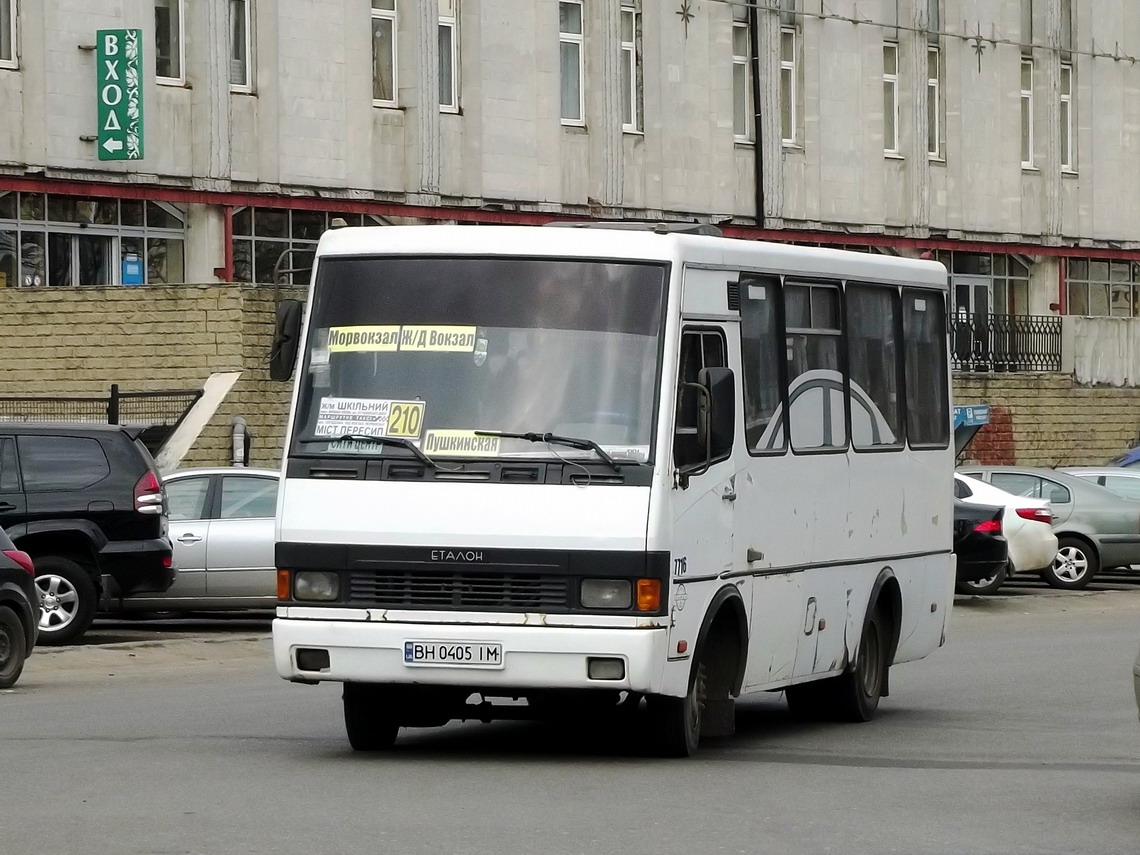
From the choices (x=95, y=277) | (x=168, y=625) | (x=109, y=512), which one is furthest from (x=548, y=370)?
(x=95, y=277)

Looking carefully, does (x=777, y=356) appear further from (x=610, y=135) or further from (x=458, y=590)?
(x=610, y=135)

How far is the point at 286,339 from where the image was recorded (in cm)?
1179

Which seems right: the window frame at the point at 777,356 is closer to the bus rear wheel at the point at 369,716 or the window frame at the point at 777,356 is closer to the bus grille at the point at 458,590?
the bus grille at the point at 458,590

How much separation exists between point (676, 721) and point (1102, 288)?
4150cm

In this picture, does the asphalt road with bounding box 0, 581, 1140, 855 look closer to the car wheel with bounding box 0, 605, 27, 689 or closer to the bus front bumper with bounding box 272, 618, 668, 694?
the car wheel with bounding box 0, 605, 27, 689

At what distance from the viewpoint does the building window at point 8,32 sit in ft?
107

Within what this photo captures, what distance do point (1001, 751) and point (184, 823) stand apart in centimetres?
494

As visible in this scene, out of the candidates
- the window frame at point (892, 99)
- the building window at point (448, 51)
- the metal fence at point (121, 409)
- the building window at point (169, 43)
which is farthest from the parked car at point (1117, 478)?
the window frame at point (892, 99)

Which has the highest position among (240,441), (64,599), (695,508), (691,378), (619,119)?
(619,119)

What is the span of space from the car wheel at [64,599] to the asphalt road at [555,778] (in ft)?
6.81

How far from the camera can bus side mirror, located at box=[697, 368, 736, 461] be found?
11391mm

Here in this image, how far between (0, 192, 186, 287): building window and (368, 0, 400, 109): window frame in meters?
3.99

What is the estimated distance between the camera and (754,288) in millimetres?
12508

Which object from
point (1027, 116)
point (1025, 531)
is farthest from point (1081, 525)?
point (1027, 116)
